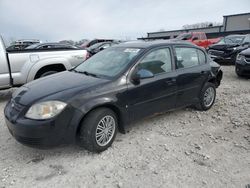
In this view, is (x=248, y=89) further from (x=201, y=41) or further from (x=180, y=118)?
(x=201, y=41)

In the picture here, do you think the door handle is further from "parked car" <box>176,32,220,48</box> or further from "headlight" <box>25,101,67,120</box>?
"parked car" <box>176,32,220,48</box>

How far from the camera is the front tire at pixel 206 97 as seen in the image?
5.04 m

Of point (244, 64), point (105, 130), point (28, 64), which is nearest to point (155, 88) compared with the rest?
point (105, 130)

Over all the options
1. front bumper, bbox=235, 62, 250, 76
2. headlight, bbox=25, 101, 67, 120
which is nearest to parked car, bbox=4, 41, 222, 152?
headlight, bbox=25, 101, 67, 120

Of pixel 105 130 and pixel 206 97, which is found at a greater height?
pixel 105 130

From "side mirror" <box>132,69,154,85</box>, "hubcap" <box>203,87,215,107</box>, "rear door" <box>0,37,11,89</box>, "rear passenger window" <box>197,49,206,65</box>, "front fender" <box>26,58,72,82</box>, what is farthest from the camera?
"front fender" <box>26,58,72,82</box>

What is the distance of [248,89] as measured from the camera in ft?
23.1

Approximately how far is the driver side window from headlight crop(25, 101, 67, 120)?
1432 millimetres

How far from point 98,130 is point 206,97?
281cm

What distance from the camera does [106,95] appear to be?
3.39m

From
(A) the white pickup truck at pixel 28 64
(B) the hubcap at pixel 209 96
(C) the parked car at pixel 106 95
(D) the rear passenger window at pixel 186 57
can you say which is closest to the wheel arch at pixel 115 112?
(C) the parked car at pixel 106 95

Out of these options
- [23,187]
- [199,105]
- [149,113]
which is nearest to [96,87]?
[149,113]

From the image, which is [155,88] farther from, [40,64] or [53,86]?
[40,64]

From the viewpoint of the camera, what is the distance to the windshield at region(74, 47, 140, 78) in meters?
3.83
